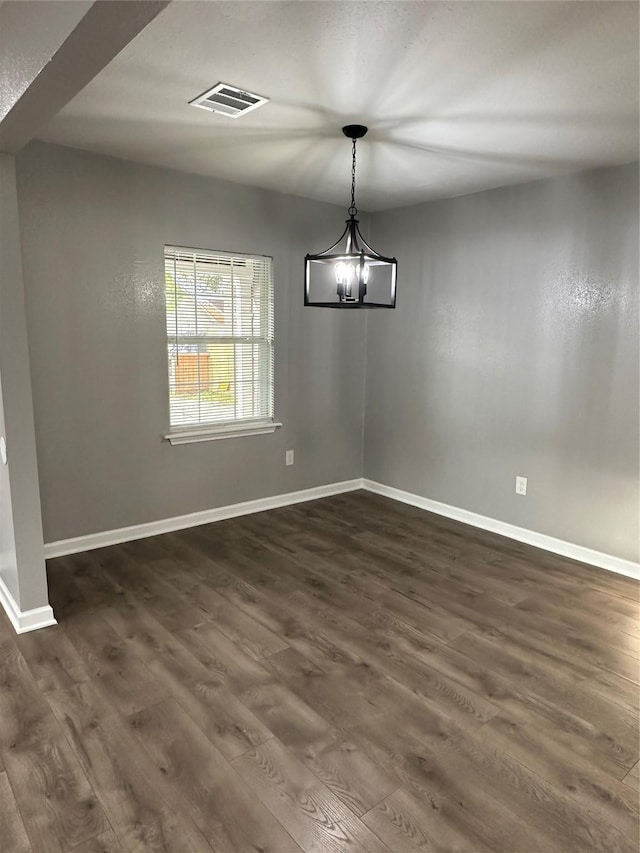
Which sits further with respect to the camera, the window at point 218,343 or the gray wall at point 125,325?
the window at point 218,343

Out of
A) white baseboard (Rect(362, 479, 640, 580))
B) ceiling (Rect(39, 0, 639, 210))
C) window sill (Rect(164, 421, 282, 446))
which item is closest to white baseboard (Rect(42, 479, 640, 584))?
white baseboard (Rect(362, 479, 640, 580))

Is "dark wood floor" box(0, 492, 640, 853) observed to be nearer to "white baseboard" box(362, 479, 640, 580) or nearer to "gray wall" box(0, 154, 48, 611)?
"white baseboard" box(362, 479, 640, 580)

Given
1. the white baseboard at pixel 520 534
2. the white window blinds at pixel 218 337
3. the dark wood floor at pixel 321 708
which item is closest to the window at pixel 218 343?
the white window blinds at pixel 218 337

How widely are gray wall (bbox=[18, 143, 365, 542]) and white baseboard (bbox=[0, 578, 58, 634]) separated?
0.77 meters

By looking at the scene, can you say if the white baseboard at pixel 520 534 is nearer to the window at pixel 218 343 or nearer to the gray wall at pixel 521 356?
the gray wall at pixel 521 356

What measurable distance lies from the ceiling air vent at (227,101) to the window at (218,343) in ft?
4.35

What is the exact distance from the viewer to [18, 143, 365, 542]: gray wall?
3283 millimetres

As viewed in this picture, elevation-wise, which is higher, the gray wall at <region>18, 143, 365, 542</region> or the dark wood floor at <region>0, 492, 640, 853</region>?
the gray wall at <region>18, 143, 365, 542</region>

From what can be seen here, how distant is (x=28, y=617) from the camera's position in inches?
105

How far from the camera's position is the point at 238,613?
2.87m

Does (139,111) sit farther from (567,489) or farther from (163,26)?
(567,489)

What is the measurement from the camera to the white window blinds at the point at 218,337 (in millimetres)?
3852

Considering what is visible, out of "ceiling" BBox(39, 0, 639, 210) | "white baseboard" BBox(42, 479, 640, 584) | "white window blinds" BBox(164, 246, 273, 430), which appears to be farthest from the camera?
"white window blinds" BBox(164, 246, 273, 430)

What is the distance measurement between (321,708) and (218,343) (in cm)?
267
